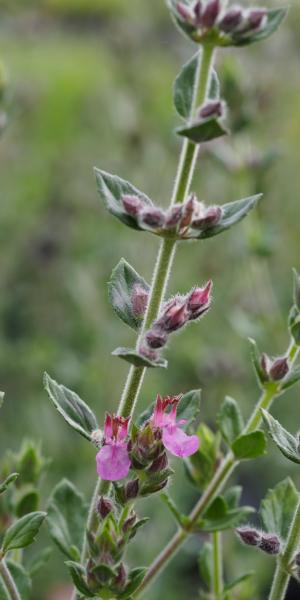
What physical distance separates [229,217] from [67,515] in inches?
18.3

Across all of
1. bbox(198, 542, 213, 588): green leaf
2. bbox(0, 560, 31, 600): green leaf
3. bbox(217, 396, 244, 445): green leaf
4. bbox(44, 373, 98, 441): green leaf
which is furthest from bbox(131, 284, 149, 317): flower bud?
bbox(198, 542, 213, 588): green leaf

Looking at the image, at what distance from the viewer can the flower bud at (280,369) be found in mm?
1003

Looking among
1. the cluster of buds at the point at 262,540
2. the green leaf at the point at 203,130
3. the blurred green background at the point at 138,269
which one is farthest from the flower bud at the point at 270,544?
the blurred green background at the point at 138,269

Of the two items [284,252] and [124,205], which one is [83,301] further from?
[124,205]

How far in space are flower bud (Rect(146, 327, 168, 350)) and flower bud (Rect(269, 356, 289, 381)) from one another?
0.66 ft

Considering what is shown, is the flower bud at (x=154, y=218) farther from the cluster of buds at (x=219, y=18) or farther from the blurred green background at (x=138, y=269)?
the blurred green background at (x=138, y=269)

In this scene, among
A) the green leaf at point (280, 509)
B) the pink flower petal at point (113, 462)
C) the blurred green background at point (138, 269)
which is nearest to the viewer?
the pink flower petal at point (113, 462)

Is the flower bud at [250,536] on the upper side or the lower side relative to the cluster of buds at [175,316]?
lower

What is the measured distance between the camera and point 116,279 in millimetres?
974

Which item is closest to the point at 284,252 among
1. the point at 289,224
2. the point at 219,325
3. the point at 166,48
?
the point at 289,224

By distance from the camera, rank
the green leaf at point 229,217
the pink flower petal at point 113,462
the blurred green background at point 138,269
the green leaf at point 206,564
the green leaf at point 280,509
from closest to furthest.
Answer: the pink flower petal at point 113,462 → the green leaf at point 229,217 → the green leaf at point 280,509 → the green leaf at point 206,564 → the blurred green background at point 138,269

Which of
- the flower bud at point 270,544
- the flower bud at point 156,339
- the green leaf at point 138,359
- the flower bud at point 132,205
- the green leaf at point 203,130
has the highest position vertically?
the green leaf at point 203,130

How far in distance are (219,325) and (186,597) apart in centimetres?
124

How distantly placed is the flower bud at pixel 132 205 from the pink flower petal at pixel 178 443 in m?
0.24
